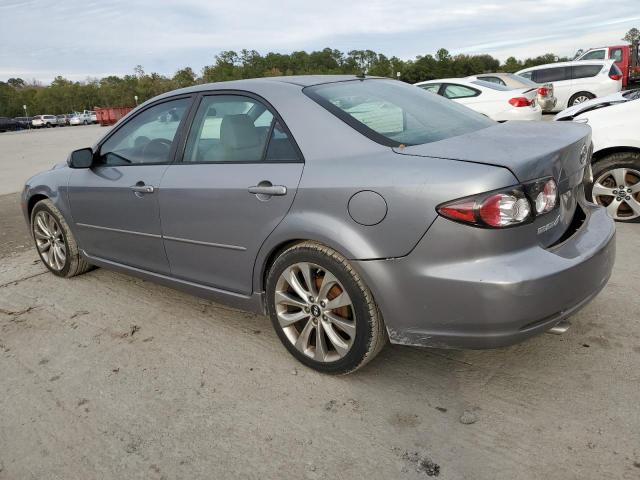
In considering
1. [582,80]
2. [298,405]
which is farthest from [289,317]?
[582,80]

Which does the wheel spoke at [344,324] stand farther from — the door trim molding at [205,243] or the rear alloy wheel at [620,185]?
the rear alloy wheel at [620,185]

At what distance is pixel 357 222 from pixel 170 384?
1.36 meters

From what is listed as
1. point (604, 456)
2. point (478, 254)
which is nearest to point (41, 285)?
point (478, 254)

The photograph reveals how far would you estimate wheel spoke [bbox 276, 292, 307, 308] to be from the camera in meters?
2.81

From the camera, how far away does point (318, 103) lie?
2840mm

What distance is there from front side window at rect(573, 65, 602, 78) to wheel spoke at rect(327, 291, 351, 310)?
15464 mm

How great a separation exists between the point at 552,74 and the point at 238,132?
1532cm

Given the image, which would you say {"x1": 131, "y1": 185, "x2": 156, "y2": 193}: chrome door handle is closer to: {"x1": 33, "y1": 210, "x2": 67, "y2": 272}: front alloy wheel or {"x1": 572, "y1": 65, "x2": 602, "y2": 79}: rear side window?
{"x1": 33, "y1": 210, "x2": 67, "y2": 272}: front alloy wheel

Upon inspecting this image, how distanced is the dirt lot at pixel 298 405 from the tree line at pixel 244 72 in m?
72.4

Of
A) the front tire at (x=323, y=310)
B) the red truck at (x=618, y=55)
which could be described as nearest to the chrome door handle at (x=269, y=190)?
the front tire at (x=323, y=310)

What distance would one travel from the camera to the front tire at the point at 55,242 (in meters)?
4.43

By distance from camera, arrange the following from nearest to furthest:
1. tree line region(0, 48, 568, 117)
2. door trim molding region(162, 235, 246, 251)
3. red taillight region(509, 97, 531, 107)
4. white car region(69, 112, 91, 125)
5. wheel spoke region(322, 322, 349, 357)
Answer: wheel spoke region(322, 322, 349, 357)
door trim molding region(162, 235, 246, 251)
red taillight region(509, 97, 531, 107)
white car region(69, 112, 91, 125)
tree line region(0, 48, 568, 117)

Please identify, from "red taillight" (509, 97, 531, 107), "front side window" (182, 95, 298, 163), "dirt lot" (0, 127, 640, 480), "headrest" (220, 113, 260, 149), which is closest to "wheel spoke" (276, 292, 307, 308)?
"dirt lot" (0, 127, 640, 480)

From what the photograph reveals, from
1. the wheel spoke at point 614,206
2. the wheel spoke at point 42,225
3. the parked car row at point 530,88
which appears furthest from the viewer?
the parked car row at point 530,88
